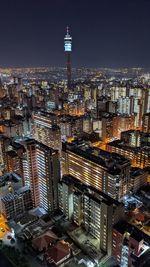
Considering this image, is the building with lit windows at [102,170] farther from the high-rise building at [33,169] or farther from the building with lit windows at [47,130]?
the building with lit windows at [47,130]

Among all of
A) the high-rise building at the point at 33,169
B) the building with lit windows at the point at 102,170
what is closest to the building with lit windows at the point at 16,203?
the high-rise building at the point at 33,169

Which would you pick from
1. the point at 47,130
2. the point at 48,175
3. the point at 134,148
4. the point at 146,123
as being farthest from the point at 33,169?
the point at 146,123

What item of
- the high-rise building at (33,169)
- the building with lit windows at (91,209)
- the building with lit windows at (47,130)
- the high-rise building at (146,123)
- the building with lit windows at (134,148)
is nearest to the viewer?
the building with lit windows at (91,209)

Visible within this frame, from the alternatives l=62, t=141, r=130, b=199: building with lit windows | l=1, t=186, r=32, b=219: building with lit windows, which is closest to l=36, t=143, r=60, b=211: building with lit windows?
l=1, t=186, r=32, b=219: building with lit windows

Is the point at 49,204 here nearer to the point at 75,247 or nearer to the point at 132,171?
the point at 75,247

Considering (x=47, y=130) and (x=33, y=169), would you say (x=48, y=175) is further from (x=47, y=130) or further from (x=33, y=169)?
(x=47, y=130)
